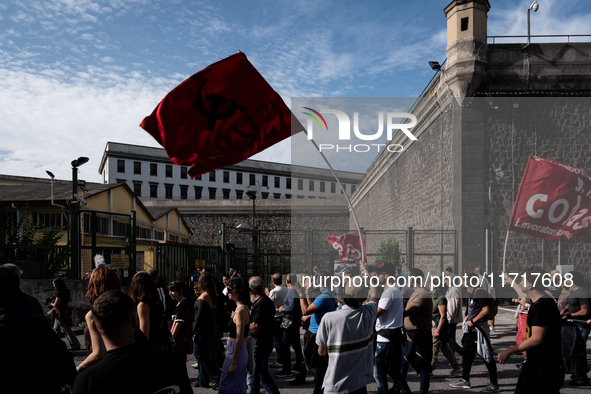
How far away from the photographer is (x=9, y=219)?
11156 millimetres

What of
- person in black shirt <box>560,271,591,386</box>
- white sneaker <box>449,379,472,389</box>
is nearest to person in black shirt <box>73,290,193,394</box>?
white sneaker <box>449,379,472,389</box>

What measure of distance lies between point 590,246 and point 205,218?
37634 mm

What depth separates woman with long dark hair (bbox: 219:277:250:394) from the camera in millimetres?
4547

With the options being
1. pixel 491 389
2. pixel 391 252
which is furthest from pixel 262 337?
pixel 391 252

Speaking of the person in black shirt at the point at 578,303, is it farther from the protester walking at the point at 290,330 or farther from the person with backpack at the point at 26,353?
the person with backpack at the point at 26,353

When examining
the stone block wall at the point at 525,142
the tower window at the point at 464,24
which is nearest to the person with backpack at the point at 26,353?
the stone block wall at the point at 525,142

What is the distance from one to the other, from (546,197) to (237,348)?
9201 mm

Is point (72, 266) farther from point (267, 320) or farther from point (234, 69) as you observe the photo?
point (267, 320)

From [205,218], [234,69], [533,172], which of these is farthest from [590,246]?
[205,218]

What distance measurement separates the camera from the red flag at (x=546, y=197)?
10914 millimetres

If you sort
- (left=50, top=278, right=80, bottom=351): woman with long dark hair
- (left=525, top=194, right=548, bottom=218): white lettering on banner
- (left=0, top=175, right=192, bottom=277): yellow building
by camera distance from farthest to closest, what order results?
(left=0, top=175, right=192, bottom=277): yellow building, (left=525, top=194, right=548, bottom=218): white lettering on banner, (left=50, top=278, right=80, bottom=351): woman with long dark hair

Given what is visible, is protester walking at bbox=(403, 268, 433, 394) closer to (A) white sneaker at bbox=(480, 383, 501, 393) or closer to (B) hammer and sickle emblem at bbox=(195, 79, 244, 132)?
(A) white sneaker at bbox=(480, 383, 501, 393)

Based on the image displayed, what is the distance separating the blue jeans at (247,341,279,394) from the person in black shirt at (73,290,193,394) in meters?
3.27

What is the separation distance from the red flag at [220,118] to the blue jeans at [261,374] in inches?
119
